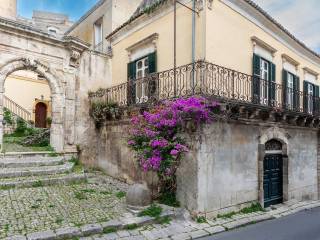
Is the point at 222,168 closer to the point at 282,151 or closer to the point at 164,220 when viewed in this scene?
the point at 164,220

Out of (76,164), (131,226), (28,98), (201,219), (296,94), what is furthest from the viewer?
(28,98)

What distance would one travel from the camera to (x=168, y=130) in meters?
7.64

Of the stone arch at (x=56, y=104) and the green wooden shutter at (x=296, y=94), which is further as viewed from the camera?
the green wooden shutter at (x=296, y=94)

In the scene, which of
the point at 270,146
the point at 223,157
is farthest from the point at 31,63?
the point at 270,146

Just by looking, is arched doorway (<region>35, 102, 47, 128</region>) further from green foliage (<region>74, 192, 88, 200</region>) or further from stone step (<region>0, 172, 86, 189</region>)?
green foliage (<region>74, 192, 88, 200</region>)

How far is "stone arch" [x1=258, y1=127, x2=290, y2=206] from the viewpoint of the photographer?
29.2 ft

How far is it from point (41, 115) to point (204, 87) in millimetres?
17429

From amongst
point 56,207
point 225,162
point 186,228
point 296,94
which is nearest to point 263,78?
point 296,94

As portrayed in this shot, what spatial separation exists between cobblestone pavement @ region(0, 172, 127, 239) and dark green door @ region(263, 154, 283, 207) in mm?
5031

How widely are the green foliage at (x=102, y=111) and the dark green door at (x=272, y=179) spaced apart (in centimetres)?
566

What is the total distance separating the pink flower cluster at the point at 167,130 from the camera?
22.9ft

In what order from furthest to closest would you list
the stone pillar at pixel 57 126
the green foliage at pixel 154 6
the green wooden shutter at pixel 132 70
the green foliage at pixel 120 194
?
the green wooden shutter at pixel 132 70, the stone pillar at pixel 57 126, the green foliage at pixel 154 6, the green foliage at pixel 120 194

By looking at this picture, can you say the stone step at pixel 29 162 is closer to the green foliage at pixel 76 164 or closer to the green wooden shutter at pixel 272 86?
the green foliage at pixel 76 164

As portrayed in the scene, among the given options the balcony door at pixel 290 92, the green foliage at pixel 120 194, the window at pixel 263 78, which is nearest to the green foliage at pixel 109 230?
the green foliage at pixel 120 194
